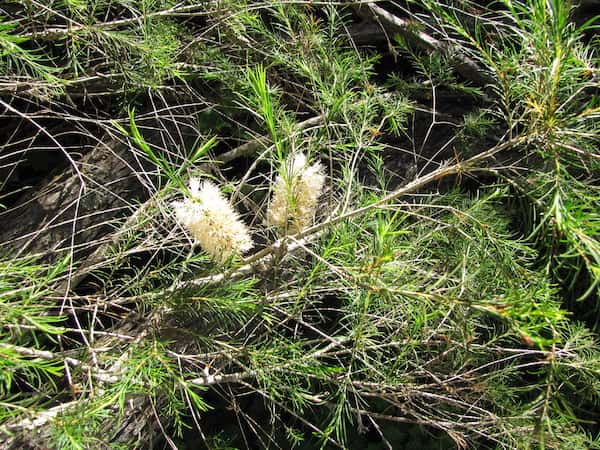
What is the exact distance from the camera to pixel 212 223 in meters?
1.02

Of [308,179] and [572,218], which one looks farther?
[308,179]

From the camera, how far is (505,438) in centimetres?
114

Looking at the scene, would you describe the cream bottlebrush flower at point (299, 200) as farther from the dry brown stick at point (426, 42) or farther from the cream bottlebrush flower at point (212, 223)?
the dry brown stick at point (426, 42)

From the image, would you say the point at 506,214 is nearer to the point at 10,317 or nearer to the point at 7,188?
the point at 10,317

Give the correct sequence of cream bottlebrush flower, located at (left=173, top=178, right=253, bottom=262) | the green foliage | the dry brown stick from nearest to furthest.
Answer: the green foliage
cream bottlebrush flower, located at (left=173, top=178, right=253, bottom=262)
the dry brown stick

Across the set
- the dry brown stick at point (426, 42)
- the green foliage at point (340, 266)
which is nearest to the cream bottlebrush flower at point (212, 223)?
the green foliage at point (340, 266)

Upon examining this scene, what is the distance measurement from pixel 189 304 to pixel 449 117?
102cm

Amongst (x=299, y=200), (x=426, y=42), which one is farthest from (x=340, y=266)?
(x=426, y=42)

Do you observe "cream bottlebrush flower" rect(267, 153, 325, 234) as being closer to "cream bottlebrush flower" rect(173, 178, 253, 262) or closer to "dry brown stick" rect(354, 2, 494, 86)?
"cream bottlebrush flower" rect(173, 178, 253, 262)

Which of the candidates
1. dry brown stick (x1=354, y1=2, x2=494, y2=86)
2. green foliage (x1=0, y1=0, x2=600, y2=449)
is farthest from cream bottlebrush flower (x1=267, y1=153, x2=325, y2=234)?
dry brown stick (x1=354, y1=2, x2=494, y2=86)

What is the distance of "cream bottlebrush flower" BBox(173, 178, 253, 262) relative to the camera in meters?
1.00

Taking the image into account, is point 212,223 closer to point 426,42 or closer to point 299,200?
point 299,200

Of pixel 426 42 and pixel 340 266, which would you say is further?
pixel 426 42

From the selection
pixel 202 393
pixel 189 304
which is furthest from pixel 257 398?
pixel 189 304
